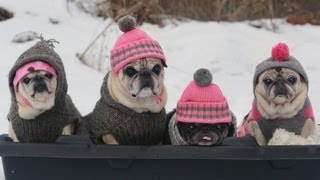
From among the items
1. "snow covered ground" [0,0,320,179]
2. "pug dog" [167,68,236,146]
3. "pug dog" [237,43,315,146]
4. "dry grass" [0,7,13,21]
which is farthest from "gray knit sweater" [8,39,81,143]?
"dry grass" [0,7,13,21]

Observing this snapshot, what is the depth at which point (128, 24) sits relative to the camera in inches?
64.7

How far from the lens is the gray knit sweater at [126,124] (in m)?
1.60

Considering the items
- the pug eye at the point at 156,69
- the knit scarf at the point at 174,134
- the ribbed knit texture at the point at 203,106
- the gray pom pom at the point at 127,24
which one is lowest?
the knit scarf at the point at 174,134

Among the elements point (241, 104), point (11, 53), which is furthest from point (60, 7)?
point (241, 104)

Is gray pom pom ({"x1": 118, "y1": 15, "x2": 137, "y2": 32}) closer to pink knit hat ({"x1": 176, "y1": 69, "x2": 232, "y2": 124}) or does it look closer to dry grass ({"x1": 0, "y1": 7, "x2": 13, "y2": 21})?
pink knit hat ({"x1": 176, "y1": 69, "x2": 232, "y2": 124})

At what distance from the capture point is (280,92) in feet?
5.24

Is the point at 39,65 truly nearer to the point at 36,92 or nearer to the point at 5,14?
the point at 36,92

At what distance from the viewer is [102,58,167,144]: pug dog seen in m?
1.54

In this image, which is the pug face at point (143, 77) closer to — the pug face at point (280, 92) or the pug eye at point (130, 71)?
the pug eye at point (130, 71)

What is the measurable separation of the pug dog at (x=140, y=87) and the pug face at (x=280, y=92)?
295 mm

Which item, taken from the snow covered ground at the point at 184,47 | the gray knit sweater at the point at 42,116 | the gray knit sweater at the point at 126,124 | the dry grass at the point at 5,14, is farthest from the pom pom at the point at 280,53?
the dry grass at the point at 5,14

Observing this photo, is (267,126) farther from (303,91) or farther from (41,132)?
(41,132)

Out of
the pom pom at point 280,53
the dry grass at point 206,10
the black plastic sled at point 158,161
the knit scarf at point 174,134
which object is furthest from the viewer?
the dry grass at point 206,10

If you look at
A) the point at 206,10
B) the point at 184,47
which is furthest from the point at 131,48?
the point at 206,10
